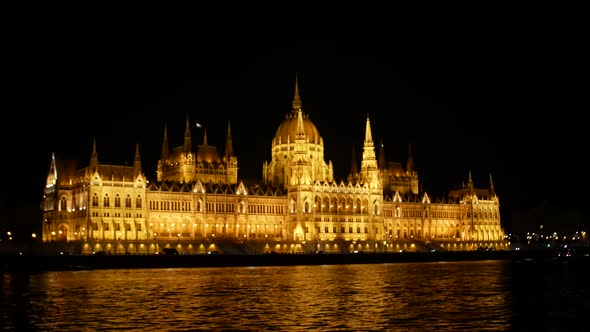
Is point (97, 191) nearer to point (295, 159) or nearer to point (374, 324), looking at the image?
point (295, 159)

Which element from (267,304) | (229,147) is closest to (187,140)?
(229,147)

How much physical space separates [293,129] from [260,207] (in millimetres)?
19210

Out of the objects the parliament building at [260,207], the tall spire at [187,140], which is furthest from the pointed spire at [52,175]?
the tall spire at [187,140]

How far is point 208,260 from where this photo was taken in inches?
4358

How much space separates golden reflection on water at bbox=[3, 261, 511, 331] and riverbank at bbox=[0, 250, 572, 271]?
24.9 meters

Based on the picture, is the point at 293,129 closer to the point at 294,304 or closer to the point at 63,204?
the point at 63,204

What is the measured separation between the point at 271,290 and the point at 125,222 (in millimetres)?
65273

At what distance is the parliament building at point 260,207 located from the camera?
123000 mm

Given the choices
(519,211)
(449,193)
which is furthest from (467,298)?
(519,211)

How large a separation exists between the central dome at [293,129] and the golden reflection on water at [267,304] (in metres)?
77.9

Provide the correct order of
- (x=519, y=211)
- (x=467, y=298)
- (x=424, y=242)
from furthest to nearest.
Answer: (x=519, y=211) → (x=424, y=242) → (x=467, y=298)

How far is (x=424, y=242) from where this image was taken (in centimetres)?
15425

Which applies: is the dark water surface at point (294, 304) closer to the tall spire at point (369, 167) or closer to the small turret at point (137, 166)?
the small turret at point (137, 166)

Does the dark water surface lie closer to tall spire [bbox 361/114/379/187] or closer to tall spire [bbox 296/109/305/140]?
tall spire [bbox 296/109/305/140]
